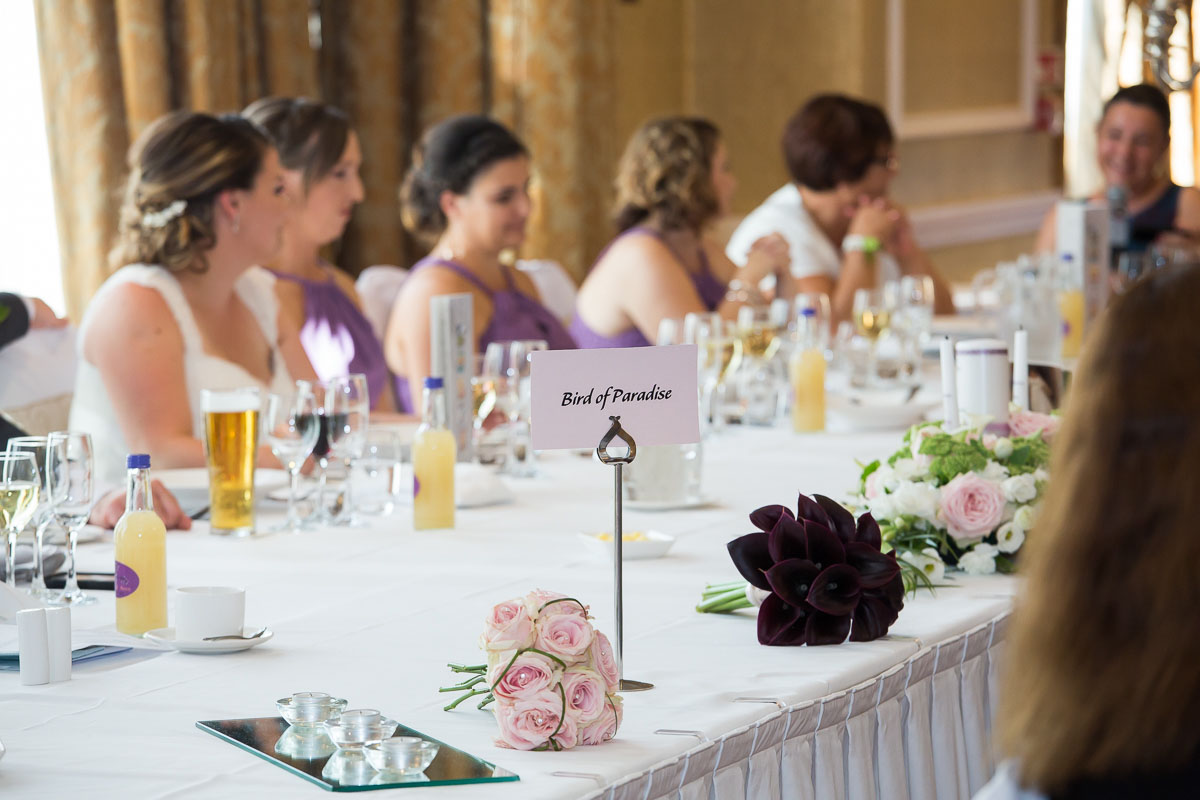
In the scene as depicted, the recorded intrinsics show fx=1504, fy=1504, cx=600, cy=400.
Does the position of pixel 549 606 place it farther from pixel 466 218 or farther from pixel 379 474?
pixel 466 218

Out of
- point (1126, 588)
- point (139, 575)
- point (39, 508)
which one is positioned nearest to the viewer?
point (1126, 588)

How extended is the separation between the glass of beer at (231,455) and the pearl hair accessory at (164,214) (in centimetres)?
86

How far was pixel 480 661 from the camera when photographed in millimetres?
1350

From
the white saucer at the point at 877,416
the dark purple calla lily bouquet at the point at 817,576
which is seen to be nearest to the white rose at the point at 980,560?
the dark purple calla lily bouquet at the point at 817,576

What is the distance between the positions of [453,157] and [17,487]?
89.5 inches

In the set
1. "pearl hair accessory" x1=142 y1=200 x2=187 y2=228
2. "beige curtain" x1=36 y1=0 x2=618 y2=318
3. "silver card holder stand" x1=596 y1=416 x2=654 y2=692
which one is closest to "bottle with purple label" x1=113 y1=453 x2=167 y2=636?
"silver card holder stand" x1=596 y1=416 x2=654 y2=692

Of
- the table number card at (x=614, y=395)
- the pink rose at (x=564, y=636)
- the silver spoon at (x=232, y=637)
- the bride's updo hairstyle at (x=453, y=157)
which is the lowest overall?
the silver spoon at (x=232, y=637)

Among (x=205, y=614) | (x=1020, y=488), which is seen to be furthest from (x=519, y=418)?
(x=205, y=614)

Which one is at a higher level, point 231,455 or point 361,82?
point 361,82

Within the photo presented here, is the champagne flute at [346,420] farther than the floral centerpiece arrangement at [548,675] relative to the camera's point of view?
Yes

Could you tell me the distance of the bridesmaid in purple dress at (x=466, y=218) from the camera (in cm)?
365

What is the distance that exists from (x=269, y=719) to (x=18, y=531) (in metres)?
0.54

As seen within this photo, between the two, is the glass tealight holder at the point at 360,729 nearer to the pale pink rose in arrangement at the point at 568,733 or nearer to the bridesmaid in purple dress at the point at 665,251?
the pale pink rose in arrangement at the point at 568,733

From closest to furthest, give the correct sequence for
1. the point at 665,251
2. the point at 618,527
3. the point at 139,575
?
the point at 618,527 < the point at 139,575 < the point at 665,251
